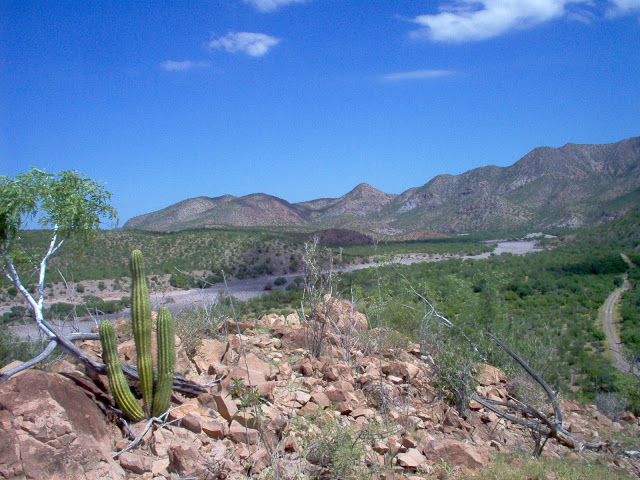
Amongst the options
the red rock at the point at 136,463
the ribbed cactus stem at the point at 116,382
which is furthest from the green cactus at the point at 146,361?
the red rock at the point at 136,463

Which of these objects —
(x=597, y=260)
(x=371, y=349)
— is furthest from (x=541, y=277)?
(x=371, y=349)

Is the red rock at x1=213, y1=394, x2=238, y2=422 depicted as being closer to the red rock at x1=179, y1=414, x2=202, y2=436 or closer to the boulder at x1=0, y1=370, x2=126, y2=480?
the red rock at x1=179, y1=414, x2=202, y2=436

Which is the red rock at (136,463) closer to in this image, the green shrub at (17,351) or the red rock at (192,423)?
the red rock at (192,423)

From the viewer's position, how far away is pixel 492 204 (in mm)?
125000

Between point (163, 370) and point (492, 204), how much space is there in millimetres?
129627

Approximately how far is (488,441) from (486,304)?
707cm

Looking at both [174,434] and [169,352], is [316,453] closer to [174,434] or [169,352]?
[174,434]

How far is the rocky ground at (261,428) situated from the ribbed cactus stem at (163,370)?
0.68 feet

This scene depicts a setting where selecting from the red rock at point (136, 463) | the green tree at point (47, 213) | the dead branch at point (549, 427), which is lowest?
the dead branch at point (549, 427)

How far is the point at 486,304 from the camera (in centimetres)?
1334

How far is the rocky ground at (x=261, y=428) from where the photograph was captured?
14.4 feet

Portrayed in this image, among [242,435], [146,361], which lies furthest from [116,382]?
[242,435]

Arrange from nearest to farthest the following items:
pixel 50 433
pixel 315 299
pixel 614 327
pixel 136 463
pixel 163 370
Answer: pixel 50 433 < pixel 136 463 < pixel 163 370 < pixel 315 299 < pixel 614 327

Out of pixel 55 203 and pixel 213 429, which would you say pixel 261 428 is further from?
pixel 55 203
